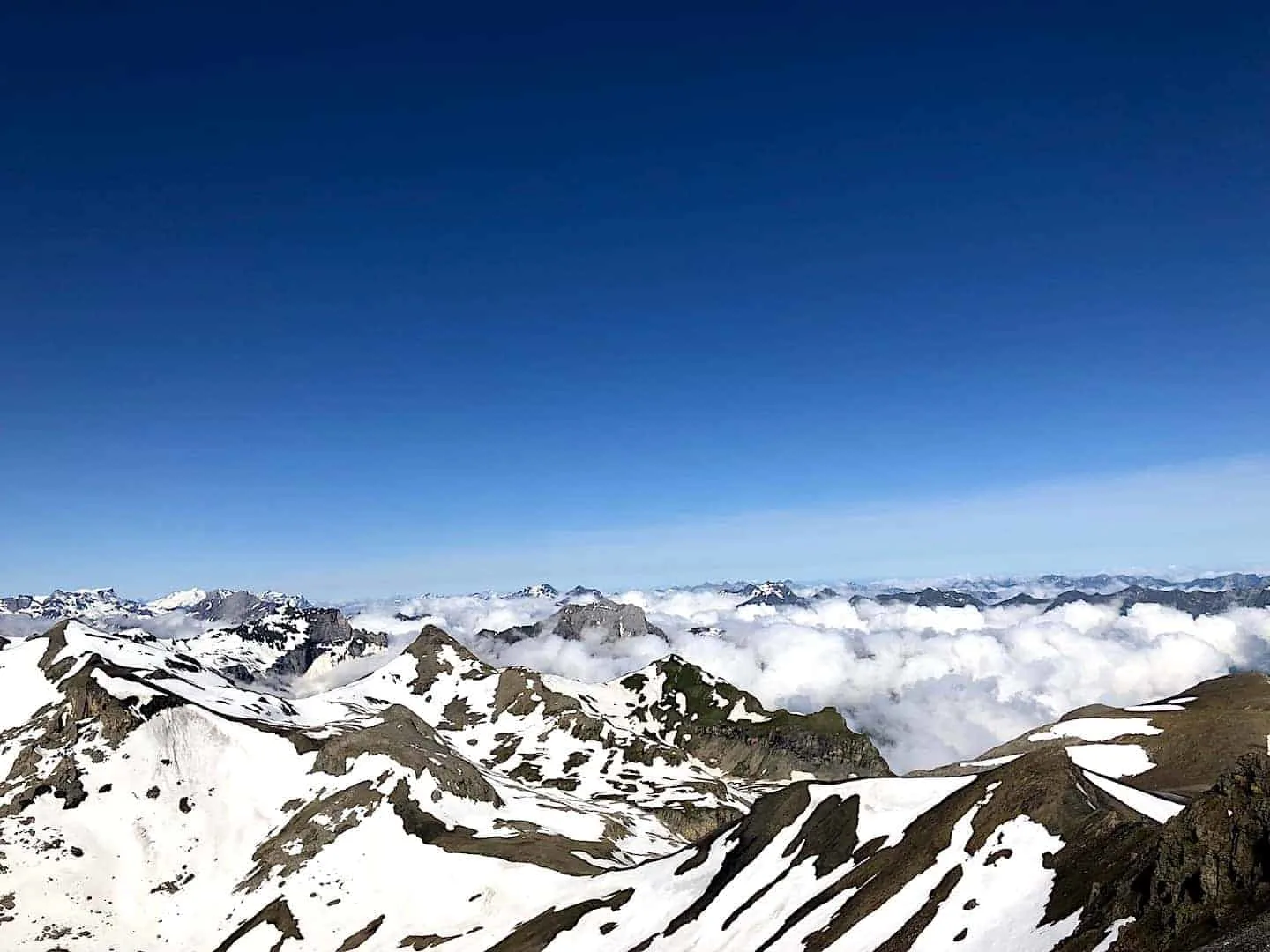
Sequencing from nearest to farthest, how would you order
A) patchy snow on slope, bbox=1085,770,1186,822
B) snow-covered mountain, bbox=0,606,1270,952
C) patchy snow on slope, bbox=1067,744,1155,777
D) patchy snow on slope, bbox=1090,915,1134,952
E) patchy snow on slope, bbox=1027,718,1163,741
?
patchy snow on slope, bbox=1090,915,1134,952
snow-covered mountain, bbox=0,606,1270,952
patchy snow on slope, bbox=1085,770,1186,822
patchy snow on slope, bbox=1067,744,1155,777
patchy snow on slope, bbox=1027,718,1163,741

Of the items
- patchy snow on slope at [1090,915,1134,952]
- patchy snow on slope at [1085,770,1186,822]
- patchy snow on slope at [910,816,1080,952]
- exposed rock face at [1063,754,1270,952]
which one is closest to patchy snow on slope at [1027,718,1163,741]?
patchy snow on slope at [1085,770,1186,822]

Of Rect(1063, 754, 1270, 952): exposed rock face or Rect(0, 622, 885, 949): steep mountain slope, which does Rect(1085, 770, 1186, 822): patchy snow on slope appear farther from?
Rect(0, 622, 885, 949): steep mountain slope

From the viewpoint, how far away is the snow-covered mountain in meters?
39.9

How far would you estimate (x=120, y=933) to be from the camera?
13888 centimetres

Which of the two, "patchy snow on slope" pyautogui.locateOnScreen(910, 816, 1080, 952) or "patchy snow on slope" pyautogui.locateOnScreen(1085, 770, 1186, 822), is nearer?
"patchy snow on slope" pyautogui.locateOnScreen(910, 816, 1080, 952)

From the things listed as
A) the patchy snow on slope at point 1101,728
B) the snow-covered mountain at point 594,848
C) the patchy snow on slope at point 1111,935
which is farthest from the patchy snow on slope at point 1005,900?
the patchy snow on slope at point 1101,728

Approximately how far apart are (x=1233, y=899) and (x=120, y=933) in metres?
178

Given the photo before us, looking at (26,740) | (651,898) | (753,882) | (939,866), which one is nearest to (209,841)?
(26,740)

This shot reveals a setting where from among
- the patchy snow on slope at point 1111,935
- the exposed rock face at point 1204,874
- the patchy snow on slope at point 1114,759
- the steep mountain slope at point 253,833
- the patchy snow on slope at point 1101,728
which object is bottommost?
the steep mountain slope at point 253,833

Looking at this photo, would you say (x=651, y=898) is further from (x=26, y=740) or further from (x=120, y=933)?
(x=26, y=740)

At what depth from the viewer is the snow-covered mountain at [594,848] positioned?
39.9 meters

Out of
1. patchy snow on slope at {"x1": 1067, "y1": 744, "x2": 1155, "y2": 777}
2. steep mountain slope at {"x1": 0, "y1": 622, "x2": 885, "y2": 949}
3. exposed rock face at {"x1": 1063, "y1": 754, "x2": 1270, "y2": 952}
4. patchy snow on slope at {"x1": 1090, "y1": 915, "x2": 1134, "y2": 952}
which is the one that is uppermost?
exposed rock face at {"x1": 1063, "y1": 754, "x2": 1270, "y2": 952}

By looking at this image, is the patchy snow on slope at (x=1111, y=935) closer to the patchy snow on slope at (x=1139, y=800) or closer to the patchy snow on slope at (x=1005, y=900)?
the patchy snow on slope at (x=1005, y=900)

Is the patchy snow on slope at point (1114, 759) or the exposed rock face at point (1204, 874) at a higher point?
the exposed rock face at point (1204, 874)
